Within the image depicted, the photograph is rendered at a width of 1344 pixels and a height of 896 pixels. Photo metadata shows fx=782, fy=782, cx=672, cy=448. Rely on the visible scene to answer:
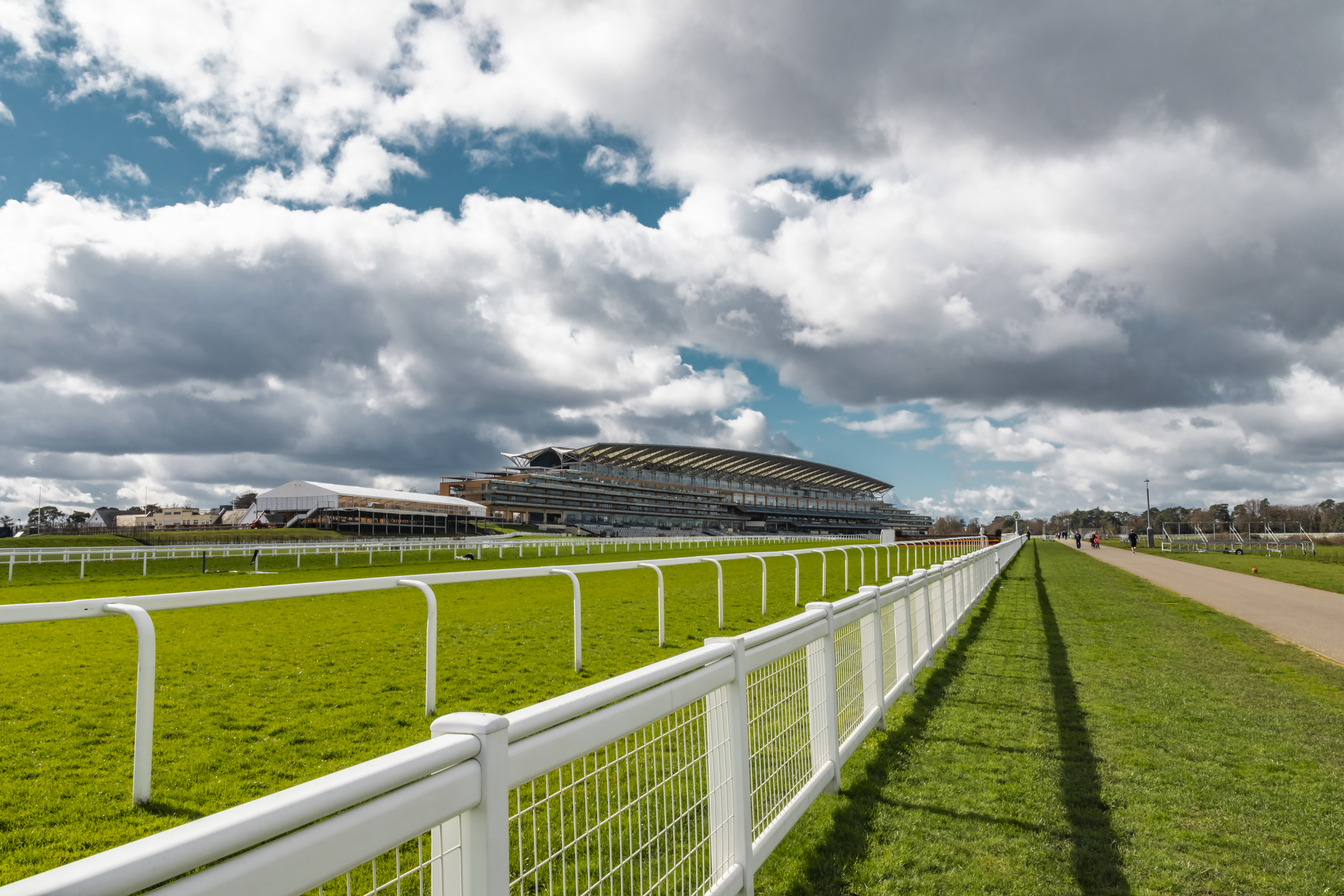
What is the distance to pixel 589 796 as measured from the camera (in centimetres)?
424

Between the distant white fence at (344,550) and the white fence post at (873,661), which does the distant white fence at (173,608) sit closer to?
the white fence post at (873,661)

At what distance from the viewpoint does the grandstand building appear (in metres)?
104

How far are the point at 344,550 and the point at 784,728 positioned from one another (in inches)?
1104

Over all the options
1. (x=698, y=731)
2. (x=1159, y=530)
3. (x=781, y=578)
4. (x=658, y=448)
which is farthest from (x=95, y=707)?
(x=1159, y=530)

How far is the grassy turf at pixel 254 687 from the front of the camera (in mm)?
3840

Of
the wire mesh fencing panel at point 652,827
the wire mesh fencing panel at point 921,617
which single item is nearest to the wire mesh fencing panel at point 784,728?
the wire mesh fencing panel at point 652,827

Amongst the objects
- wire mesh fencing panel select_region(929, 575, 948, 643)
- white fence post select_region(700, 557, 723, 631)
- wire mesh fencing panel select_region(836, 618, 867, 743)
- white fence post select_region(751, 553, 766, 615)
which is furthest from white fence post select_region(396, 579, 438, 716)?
white fence post select_region(751, 553, 766, 615)

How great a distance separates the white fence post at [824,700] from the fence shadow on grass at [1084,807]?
1.26 meters

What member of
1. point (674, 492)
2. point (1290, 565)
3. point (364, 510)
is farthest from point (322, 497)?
point (1290, 565)

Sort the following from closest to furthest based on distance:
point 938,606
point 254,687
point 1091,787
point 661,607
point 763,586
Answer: point 1091,787, point 254,687, point 661,607, point 938,606, point 763,586

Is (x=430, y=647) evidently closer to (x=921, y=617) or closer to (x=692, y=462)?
(x=921, y=617)

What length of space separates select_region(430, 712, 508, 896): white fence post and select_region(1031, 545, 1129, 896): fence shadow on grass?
3.09 metres

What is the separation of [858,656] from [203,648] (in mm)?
6710

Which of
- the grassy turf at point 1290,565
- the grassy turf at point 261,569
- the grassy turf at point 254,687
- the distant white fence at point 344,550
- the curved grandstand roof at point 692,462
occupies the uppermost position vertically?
the curved grandstand roof at point 692,462
